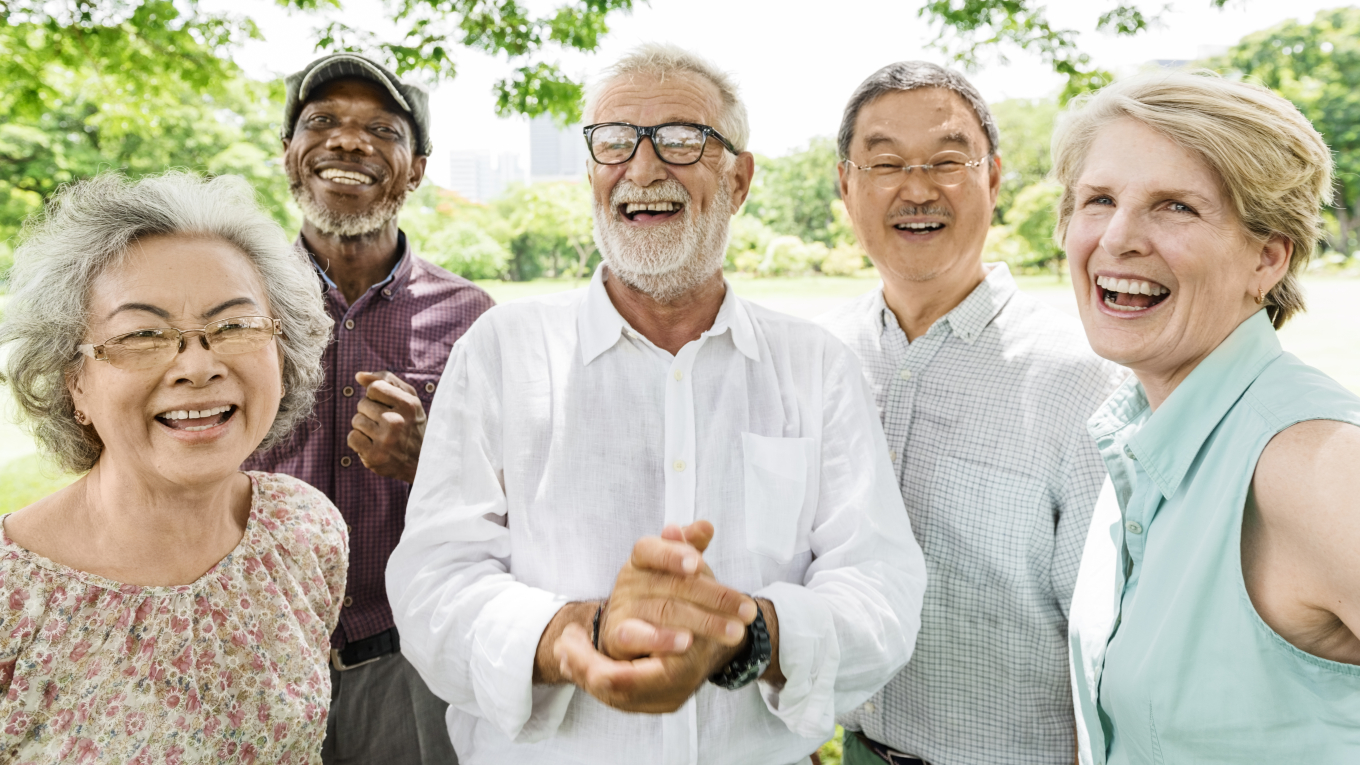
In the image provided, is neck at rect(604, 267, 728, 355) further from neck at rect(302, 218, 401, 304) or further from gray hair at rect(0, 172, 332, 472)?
neck at rect(302, 218, 401, 304)

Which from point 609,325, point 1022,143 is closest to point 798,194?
point 1022,143

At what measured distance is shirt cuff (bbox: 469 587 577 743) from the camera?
169 centimetres

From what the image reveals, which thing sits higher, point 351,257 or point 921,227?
point 921,227

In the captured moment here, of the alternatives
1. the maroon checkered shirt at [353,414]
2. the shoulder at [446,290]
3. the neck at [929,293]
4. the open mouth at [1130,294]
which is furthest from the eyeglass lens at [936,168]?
the maroon checkered shirt at [353,414]

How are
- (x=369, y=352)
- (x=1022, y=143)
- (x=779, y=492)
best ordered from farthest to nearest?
1. (x=1022, y=143)
2. (x=369, y=352)
3. (x=779, y=492)

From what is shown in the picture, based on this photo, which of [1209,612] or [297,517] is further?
[297,517]

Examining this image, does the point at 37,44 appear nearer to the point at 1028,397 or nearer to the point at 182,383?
the point at 182,383

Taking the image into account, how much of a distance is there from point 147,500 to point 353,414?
1.00m

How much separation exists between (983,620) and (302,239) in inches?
116

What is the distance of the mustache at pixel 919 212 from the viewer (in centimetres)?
262

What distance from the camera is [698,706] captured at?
1891 millimetres

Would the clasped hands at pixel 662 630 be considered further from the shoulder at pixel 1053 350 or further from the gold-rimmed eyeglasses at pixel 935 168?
the gold-rimmed eyeglasses at pixel 935 168

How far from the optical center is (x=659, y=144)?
7.54 ft

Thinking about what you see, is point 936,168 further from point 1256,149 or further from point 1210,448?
point 1210,448
